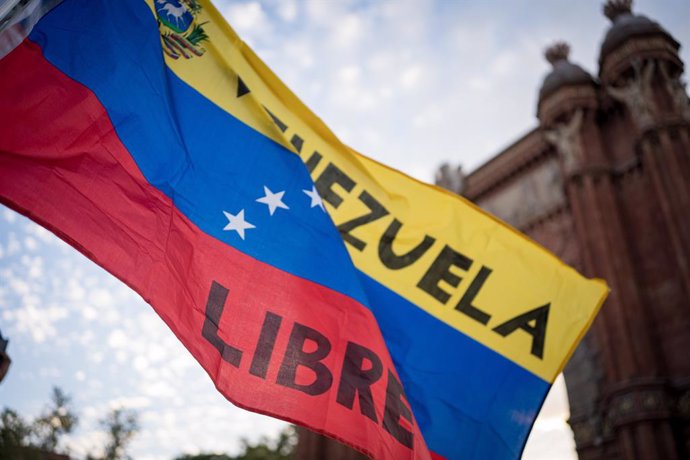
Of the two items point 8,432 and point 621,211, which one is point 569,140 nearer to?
point 621,211

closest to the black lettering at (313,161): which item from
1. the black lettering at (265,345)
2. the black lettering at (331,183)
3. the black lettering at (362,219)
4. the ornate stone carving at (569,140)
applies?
the black lettering at (331,183)

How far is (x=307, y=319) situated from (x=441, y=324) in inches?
77.9

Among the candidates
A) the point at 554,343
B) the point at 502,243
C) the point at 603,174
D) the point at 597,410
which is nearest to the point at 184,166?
the point at 502,243

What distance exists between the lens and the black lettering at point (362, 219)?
6441 mm

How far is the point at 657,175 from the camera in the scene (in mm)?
16328

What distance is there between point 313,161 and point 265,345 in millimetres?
→ 2408

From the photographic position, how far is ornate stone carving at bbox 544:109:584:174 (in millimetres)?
18891

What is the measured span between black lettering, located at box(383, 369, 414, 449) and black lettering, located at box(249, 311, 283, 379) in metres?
1.00

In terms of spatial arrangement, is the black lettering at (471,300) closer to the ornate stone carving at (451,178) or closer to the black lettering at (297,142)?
the black lettering at (297,142)

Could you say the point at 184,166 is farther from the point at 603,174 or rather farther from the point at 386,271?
the point at 603,174

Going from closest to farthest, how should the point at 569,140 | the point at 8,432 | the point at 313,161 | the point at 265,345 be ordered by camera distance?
the point at 265,345 → the point at 313,161 → the point at 8,432 → the point at 569,140

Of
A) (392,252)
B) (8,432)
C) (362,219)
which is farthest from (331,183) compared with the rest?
(8,432)

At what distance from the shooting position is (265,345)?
4668 millimetres

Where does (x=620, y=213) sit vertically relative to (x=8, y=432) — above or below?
above
